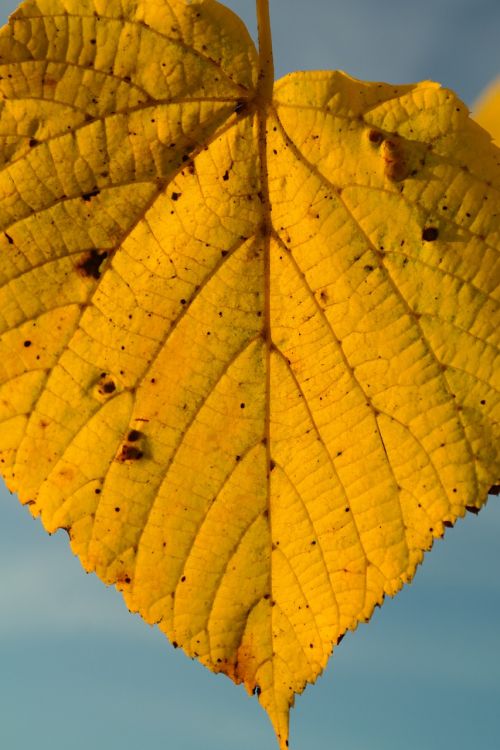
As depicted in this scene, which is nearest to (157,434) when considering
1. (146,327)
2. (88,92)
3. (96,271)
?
(146,327)

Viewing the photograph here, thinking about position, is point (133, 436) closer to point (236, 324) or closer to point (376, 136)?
point (236, 324)

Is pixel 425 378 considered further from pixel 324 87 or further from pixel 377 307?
pixel 324 87

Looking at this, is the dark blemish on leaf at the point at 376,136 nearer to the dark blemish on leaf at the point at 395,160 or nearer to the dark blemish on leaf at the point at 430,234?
the dark blemish on leaf at the point at 395,160

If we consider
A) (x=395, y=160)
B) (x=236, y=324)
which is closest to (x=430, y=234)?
(x=395, y=160)

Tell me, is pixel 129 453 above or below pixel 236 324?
below

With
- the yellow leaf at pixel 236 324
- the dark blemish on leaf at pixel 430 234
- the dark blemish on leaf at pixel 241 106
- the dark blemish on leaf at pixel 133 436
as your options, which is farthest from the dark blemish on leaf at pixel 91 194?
the dark blemish on leaf at pixel 430 234

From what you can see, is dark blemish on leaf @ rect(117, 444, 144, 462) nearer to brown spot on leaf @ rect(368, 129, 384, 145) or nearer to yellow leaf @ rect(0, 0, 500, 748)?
yellow leaf @ rect(0, 0, 500, 748)

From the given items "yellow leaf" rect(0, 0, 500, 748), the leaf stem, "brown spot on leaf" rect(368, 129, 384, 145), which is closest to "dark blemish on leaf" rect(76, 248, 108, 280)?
"yellow leaf" rect(0, 0, 500, 748)

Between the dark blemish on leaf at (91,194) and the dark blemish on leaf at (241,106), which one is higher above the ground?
the dark blemish on leaf at (241,106)
